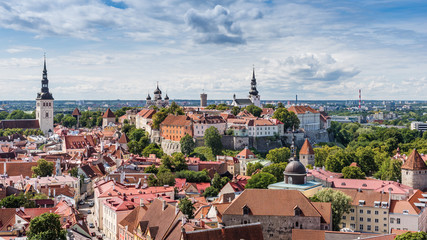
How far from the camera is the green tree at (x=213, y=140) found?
87.1 metres

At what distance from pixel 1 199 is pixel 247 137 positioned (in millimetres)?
49656

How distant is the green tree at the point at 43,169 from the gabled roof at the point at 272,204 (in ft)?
124

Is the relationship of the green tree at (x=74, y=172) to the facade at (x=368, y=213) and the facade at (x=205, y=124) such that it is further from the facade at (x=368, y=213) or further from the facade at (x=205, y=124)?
the facade at (x=368, y=213)

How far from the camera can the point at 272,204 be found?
127ft

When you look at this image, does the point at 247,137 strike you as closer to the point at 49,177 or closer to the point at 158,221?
the point at 49,177

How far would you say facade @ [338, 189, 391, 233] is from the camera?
49.8 meters

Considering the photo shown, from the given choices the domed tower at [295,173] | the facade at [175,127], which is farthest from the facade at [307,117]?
the domed tower at [295,173]

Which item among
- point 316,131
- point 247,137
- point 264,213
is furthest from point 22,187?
point 316,131

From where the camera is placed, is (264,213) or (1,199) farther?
(1,199)

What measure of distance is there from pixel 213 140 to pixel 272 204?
48675 millimetres

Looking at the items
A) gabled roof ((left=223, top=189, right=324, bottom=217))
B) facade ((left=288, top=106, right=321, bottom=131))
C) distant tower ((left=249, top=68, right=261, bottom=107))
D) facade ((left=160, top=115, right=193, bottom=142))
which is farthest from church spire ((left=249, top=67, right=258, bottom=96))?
gabled roof ((left=223, top=189, right=324, bottom=217))

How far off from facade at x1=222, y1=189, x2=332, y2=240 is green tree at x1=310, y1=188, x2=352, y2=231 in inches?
306

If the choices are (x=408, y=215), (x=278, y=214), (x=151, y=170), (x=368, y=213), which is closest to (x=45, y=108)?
(x=151, y=170)

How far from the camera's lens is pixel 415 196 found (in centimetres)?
5162
